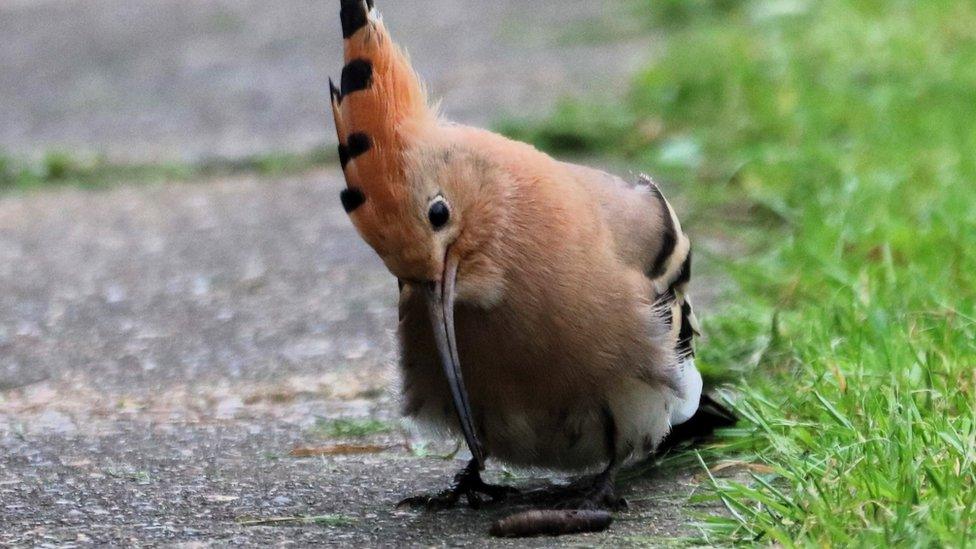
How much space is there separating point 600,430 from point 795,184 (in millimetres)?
2198

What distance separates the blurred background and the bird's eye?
499mm

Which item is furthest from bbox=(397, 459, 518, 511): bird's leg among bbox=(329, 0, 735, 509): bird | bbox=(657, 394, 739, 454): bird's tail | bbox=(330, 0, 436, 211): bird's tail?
bbox=(330, 0, 436, 211): bird's tail

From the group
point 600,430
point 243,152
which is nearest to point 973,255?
point 600,430

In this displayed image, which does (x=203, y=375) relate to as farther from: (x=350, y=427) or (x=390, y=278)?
(x=390, y=278)

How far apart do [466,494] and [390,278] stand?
1610 mm

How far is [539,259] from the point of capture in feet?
9.02

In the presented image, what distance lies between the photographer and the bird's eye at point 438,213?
2645 millimetres

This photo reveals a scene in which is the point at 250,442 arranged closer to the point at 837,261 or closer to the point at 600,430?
the point at 600,430

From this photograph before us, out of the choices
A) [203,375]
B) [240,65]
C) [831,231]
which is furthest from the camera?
[240,65]

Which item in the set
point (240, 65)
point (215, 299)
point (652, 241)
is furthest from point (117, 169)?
point (652, 241)

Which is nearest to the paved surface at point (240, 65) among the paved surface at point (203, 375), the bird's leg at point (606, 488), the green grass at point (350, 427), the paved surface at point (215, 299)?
the paved surface at point (215, 299)

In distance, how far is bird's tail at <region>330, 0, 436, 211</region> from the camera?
8.41 ft

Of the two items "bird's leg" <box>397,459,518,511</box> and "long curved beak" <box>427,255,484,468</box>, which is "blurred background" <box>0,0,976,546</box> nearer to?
→ "bird's leg" <box>397,459,518,511</box>

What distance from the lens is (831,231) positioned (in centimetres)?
409
